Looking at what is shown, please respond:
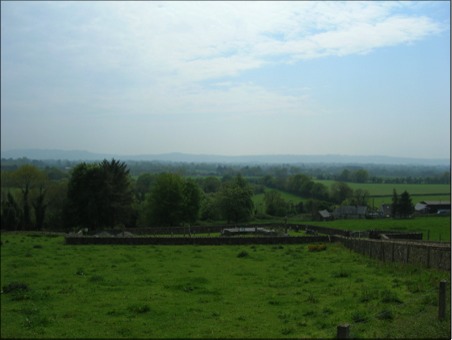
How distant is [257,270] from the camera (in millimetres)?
22156

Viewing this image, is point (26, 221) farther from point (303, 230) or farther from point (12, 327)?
point (12, 327)

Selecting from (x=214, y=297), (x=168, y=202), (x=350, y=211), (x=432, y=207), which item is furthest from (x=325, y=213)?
(x=214, y=297)

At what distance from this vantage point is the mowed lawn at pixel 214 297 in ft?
37.1

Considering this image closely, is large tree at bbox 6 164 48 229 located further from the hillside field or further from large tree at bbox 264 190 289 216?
large tree at bbox 264 190 289 216

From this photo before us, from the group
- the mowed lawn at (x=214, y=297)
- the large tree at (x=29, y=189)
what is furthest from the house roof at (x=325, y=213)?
the mowed lawn at (x=214, y=297)

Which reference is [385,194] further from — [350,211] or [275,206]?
[275,206]

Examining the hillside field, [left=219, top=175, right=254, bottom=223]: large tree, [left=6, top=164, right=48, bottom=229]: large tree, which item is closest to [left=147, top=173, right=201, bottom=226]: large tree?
[left=219, top=175, right=254, bottom=223]: large tree

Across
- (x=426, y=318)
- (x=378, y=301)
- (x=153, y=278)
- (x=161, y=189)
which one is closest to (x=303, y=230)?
(x=161, y=189)

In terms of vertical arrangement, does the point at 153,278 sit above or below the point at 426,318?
below

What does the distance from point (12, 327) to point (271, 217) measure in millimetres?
59398

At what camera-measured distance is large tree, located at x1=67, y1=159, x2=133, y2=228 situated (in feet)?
98.2

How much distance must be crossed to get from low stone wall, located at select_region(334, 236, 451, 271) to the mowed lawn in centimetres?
102

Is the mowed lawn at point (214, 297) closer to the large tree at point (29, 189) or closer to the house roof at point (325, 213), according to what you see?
the large tree at point (29, 189)

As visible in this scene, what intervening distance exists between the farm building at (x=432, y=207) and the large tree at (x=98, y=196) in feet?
141
